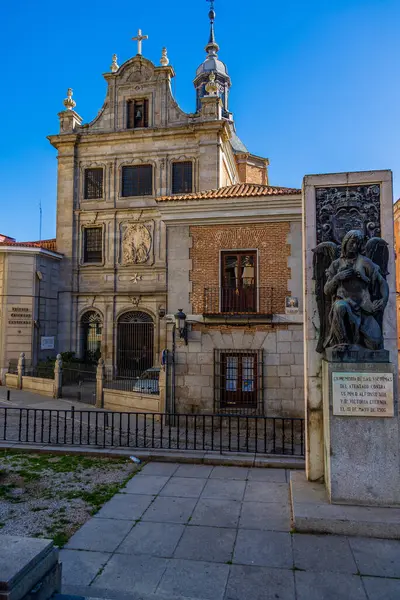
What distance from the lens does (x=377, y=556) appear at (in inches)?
190

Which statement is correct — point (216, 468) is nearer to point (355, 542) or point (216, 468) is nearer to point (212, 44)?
point (355, 542)

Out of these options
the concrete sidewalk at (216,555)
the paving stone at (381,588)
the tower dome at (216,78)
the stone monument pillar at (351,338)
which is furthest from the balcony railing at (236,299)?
the tower dome at (216,78)

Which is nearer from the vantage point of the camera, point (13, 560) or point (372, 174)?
point (13, 560)

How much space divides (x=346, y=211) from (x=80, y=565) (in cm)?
627

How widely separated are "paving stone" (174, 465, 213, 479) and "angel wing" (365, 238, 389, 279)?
4.69 meters

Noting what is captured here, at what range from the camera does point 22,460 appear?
8.43 metres

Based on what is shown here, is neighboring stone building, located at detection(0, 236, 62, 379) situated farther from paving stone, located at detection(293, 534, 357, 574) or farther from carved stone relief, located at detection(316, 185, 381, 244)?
paving stone, located at detection(293, 534, 357, 574)

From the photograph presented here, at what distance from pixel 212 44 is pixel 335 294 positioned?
4480 cm

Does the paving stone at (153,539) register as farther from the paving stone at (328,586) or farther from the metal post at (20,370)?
Result: the metal post at (20,370)

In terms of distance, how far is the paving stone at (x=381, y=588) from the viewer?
161 inches

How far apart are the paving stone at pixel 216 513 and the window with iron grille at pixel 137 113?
878 inches

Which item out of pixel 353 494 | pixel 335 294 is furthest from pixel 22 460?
pixel 335 294

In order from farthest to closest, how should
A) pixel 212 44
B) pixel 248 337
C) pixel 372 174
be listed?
1. pixel 212 44
2. pixel 248 337
3. pixel 372 174

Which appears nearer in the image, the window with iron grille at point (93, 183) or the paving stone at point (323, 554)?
the paving stone at point (323, 554)
